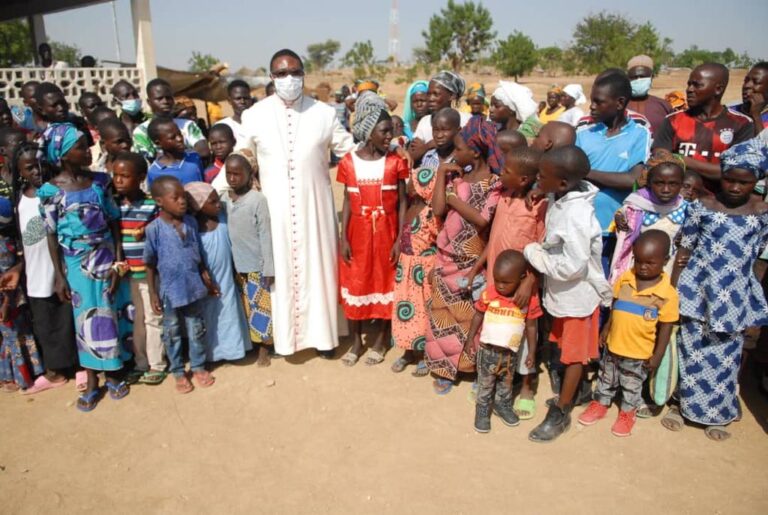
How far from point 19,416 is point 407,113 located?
4280 mm

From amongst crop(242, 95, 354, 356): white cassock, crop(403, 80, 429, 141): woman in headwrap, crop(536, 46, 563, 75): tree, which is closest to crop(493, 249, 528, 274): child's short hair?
crop(242, 95, 354, 356): white cassock

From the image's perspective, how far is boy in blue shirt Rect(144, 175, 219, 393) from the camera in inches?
131

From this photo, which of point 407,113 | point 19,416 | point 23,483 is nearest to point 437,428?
point 23,483

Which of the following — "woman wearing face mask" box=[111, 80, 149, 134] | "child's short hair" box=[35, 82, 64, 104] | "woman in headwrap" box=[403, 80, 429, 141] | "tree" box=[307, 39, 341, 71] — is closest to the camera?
"child's short hair" box=[35, 82, 64, 104]

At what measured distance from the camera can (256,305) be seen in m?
3.93

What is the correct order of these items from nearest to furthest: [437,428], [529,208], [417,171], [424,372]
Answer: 1. [529,208]
2. [437,428]
3. [417,171]
4. [424,372]

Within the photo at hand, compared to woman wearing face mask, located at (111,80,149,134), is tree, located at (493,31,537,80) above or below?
above

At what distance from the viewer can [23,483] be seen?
2.84m

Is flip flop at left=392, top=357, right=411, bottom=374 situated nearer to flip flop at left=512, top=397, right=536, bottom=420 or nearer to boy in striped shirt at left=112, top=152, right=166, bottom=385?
flip flop at left=512, top=397, right=536, bottom=420

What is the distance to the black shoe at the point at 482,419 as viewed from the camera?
3.17 m

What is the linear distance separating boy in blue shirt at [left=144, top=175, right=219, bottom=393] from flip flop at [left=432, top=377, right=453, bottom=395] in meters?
1.73

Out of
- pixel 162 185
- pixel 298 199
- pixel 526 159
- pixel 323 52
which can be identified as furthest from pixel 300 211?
pixel 323 52

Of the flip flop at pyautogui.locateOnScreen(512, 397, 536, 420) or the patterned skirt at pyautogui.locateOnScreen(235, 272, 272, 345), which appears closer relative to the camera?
the flip flop at pyautogui.locateOnScreen(512, 397, 536, 420)

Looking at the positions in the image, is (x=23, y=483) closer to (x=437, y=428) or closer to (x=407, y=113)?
(x=437, y=428)
